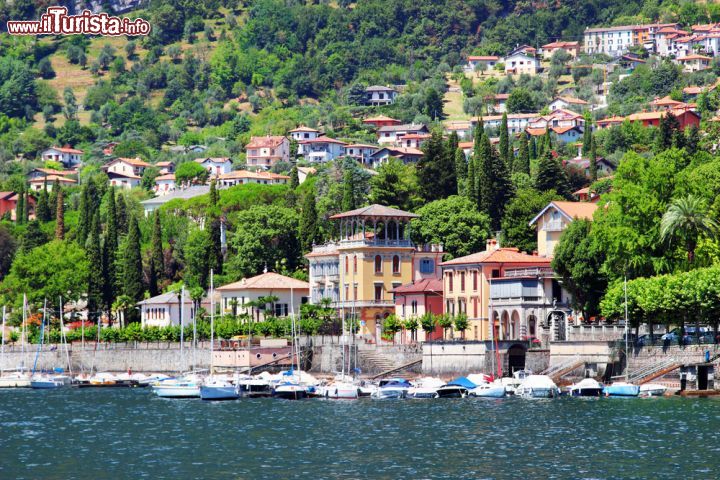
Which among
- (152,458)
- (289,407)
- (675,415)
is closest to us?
(152,458)

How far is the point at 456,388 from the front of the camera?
10006cm

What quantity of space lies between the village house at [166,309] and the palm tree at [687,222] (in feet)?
188

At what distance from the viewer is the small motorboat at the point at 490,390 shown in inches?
3853

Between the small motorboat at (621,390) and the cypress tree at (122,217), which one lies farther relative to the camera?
the cypress tree at (122,217)

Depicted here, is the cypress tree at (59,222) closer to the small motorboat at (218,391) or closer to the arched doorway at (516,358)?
the small motorboat at (218,391)

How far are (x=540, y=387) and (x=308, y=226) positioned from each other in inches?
1990

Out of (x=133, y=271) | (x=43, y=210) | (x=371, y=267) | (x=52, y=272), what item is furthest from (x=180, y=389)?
(x=43, y=210)

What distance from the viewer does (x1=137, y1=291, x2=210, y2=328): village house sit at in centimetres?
14490

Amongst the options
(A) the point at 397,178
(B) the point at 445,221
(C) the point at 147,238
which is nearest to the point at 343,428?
(B) the point at 445,221

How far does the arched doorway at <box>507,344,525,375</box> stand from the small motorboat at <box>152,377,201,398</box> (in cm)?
2083

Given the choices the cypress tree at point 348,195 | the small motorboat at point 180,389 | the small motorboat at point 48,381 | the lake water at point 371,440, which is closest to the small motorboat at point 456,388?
the lake water at point 371,440

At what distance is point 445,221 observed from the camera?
133 metres

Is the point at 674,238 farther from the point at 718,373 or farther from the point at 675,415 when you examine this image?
the point at 675,415

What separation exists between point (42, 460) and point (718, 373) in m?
38.8
